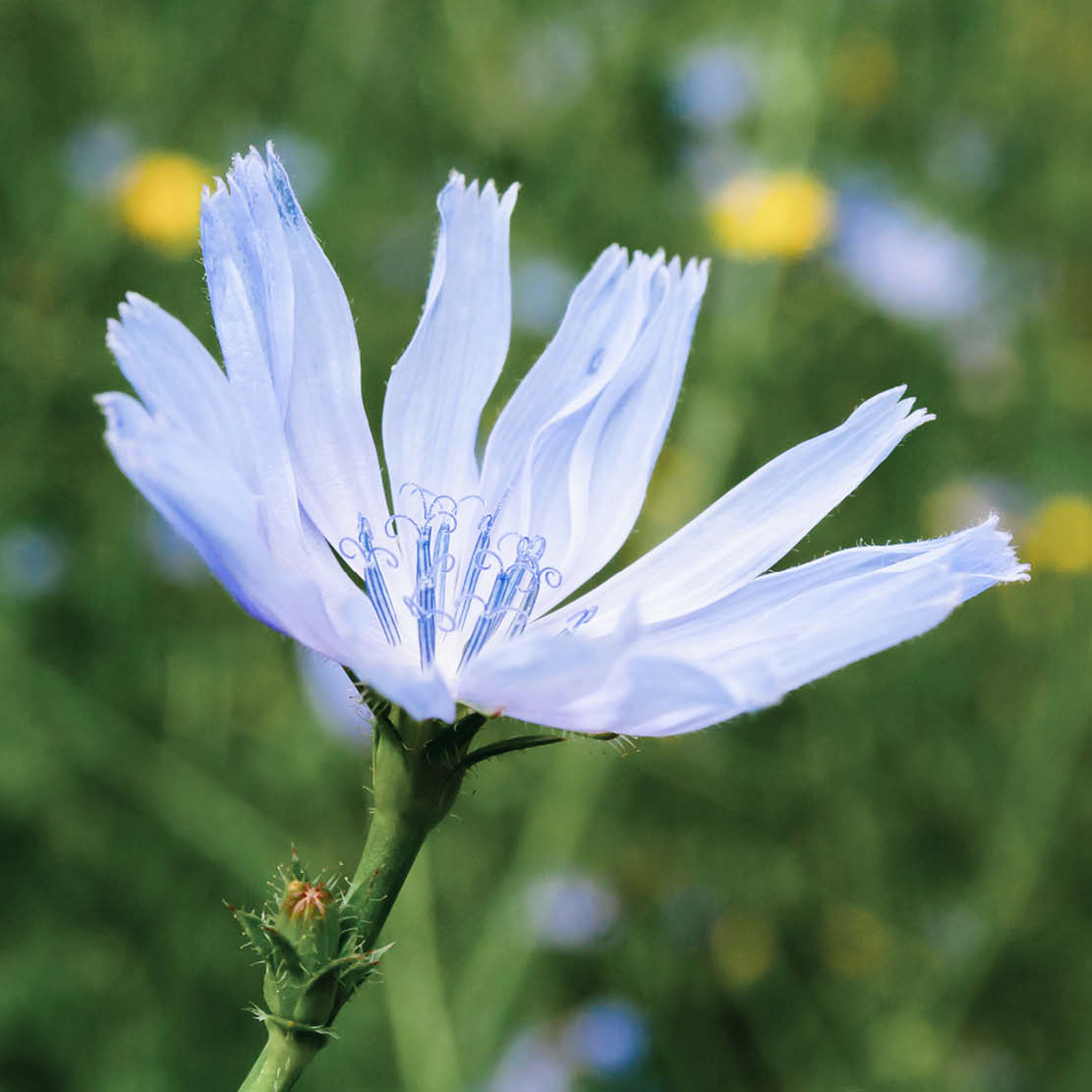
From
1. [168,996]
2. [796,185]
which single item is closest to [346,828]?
[168,996]

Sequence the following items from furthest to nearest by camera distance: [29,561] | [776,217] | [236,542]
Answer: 1. [776,217]
2. [29,561]
3. [236,542]

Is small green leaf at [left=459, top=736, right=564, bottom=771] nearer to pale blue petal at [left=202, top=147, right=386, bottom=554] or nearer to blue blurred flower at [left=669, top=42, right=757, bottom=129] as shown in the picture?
pale blue petal at [left=202, top=147, right=386, bottom=554]

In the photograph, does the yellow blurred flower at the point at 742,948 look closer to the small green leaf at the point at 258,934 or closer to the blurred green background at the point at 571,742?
the blurred green background at the point at 571,742

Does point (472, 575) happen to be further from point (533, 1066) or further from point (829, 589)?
point (533, 1066)

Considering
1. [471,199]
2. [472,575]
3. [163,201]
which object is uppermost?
[163,201]

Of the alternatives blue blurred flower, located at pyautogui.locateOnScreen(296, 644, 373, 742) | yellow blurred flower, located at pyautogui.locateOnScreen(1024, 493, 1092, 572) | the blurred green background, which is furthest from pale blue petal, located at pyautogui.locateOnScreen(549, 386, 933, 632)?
yellow blurred flower, located at pyautogui.locateOnScreen(1024, 493, 1092, 572)

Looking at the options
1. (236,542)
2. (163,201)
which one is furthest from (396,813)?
(163,201)

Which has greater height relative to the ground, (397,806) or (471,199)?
(471,199)

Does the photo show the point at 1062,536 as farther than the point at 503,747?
Yes
